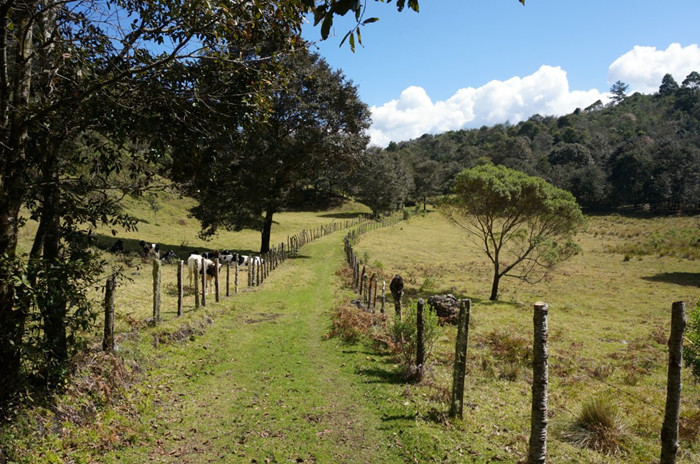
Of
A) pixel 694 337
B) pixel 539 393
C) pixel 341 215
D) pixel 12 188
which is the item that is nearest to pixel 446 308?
pixel 694 337

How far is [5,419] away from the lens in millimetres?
5844

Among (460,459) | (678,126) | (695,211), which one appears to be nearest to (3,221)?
(460,459)

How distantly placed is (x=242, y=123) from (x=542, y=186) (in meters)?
24.9

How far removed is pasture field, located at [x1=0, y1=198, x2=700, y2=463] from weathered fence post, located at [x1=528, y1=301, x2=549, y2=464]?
1.08 m

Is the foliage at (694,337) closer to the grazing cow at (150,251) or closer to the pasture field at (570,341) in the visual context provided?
the pasture field at (570,341)

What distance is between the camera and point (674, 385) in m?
5.68

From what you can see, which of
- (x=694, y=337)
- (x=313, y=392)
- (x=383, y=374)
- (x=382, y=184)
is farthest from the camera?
(x=382, y=184)

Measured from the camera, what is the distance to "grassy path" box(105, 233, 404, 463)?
7.15 meters

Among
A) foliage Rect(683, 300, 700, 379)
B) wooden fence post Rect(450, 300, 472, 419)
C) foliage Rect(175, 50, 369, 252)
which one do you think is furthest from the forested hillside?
wooden fence post Rect(450, 300, 472, 419)

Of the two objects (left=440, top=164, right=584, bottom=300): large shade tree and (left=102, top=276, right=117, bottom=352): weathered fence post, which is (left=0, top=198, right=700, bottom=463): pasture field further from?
(left=440, top=164, right=584, bottom=300): large shade tree

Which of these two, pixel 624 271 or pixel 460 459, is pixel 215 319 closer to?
pixel 460 459

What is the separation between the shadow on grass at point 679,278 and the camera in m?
33.8

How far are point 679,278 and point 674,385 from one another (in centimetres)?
3832

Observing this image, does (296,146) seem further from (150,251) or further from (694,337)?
(694,337)
